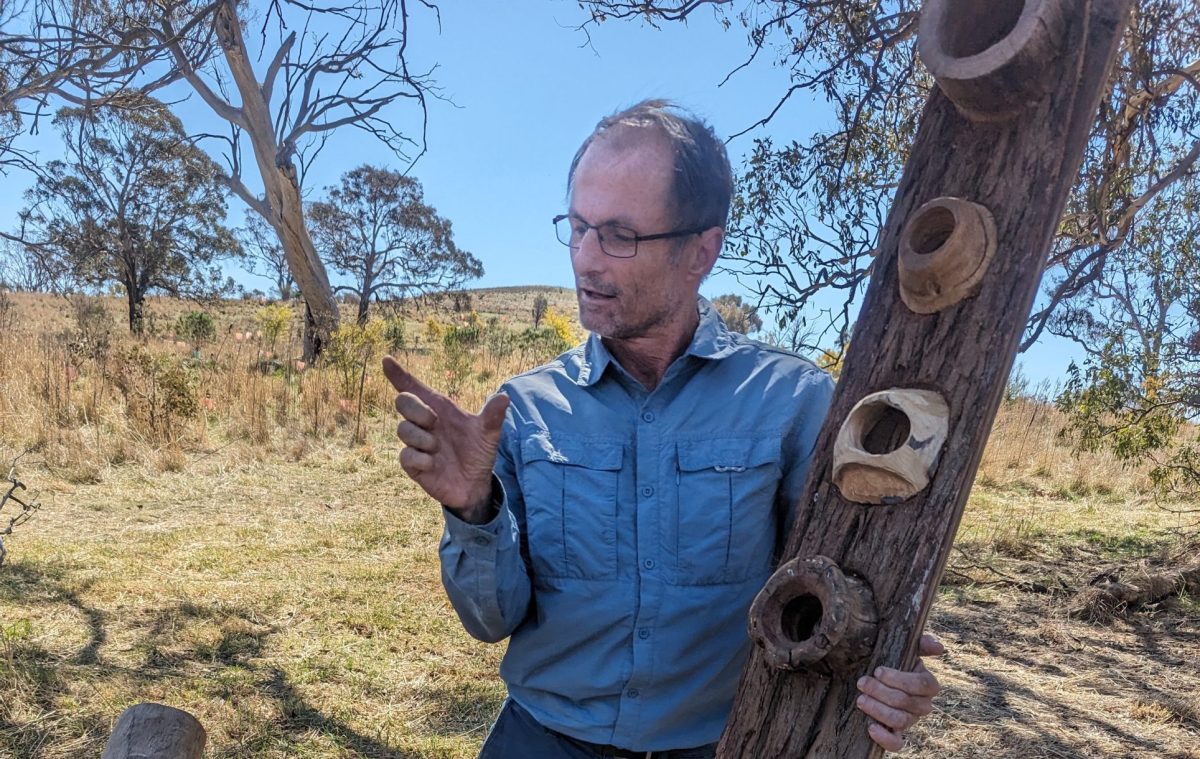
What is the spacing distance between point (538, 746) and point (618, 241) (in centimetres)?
100

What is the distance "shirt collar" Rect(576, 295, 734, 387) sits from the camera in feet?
5.54

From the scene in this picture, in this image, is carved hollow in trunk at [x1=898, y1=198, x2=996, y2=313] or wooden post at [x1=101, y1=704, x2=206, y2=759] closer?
carved hollow in trunk at [x1=898, y1=198, x2=996, y2=313]

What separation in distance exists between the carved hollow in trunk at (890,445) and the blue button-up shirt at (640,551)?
0.33 m

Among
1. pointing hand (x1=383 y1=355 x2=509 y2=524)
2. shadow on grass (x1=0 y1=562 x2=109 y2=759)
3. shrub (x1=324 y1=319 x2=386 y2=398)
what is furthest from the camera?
shrub (x1=324 y1=319 x2=386 y2=398)

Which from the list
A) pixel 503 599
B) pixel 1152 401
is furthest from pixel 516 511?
pixel 1152 401

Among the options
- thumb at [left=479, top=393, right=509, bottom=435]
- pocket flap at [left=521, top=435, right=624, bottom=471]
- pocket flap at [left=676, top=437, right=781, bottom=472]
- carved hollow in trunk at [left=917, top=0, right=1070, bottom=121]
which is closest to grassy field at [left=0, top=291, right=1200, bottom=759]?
pocket flap at [left=521, top=435, right=624, bottom=471]

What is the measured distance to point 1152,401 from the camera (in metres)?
5.55

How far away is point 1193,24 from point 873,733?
4.73 m

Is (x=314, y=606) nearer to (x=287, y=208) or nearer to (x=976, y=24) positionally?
(x=976, y=24)

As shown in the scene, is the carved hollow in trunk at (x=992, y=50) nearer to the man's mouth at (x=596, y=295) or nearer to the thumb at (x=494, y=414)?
the man's mouth at (x=596, y=295)

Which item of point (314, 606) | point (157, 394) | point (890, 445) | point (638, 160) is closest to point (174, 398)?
point (157, 394)

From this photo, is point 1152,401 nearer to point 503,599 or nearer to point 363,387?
point 503,599

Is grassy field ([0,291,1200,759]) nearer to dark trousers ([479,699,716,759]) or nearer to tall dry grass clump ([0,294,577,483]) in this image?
tall dry grass clump ([0,294,577,483])

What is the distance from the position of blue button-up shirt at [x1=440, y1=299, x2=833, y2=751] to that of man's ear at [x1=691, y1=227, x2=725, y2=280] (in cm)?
18
